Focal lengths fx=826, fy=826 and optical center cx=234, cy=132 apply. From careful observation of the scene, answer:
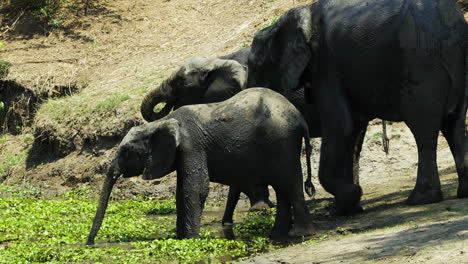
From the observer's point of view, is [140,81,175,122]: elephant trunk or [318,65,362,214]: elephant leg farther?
[140,81,175,122]: elephant trunk

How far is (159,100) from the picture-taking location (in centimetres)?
1584

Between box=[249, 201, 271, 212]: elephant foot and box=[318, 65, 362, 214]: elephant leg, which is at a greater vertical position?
box=[318, 65, 362, 214]: elephant leg

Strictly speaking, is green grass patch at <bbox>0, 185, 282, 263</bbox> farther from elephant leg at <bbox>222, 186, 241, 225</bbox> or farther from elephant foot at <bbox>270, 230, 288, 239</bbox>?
elephant leg at <bbox>222, 186, 241, 225</bbox>

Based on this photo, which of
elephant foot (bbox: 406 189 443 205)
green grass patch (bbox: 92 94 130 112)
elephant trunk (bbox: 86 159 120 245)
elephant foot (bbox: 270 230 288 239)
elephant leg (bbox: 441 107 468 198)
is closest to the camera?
elephant trunk (bbox: 86 159 120 245)

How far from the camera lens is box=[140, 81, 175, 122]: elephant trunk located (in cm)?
1577

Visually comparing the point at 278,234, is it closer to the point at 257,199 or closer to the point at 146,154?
the point at 146,154

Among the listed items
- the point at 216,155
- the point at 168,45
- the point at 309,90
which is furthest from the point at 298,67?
the point at 168,45

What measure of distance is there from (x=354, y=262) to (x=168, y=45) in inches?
732

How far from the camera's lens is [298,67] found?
12352mm

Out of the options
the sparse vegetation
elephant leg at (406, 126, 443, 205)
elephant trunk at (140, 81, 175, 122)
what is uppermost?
the sparse vegetation

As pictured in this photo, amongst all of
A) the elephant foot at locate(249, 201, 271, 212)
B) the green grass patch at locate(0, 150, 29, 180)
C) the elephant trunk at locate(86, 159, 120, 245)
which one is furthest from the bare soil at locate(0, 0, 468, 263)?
the elephant trunk at locate(86, 159, 120, 245)

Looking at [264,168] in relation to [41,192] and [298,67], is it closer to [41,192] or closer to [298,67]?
[298,67]

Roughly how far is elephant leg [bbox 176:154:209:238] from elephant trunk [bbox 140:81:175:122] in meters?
4.84

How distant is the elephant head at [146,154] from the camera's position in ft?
36.2
